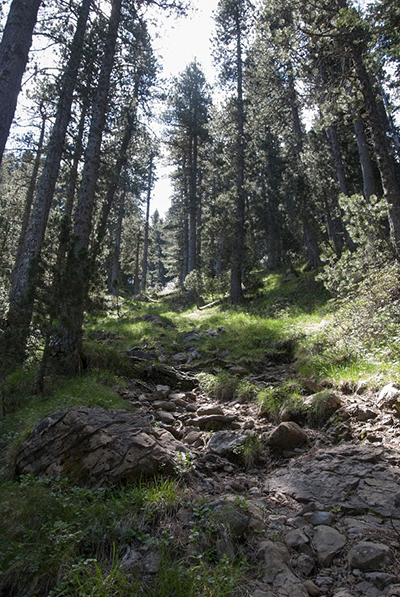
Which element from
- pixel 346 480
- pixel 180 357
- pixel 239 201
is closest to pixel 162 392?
pixel 180 357

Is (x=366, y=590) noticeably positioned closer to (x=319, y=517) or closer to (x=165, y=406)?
(x=319, y=517)

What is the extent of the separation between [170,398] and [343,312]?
357 centimetres

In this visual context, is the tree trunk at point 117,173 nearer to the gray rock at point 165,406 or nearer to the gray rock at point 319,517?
the gray rock at point 165,406

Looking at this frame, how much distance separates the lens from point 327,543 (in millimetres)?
2629

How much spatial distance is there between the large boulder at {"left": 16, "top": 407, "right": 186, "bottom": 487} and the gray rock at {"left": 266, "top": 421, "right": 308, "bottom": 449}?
3.65 ft

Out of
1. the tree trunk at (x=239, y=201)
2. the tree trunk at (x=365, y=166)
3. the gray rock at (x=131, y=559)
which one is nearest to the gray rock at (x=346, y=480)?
the gray rock at (x=131, y=559)

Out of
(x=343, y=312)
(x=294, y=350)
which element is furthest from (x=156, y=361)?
(x=343, y=312)

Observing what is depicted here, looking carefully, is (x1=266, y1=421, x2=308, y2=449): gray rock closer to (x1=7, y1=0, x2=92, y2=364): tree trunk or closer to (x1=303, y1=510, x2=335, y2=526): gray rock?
(x1=303, y1=510, x2=335, y2=526): gray rock

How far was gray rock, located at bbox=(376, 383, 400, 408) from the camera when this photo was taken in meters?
4.28

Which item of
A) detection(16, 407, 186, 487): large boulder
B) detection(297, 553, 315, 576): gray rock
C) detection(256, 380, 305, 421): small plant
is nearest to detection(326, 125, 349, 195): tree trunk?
detection(256, 380, 305, 421): small plant

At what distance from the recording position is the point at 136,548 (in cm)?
264

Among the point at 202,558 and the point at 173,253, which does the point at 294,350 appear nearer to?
the point at 202,558

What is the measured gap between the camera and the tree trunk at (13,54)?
201 inches

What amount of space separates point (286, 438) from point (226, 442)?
72cm
